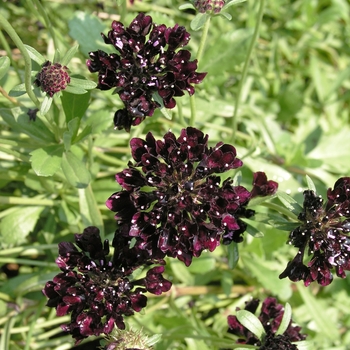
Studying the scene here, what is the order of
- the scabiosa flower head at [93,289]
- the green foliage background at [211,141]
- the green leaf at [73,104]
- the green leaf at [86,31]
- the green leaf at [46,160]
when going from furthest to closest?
the green leaf at [86,31] → the green foliage background at [211,141] → the green leaf at [73,104] → the green leaf at [46,160] → the scabiosa flower head at [93,289]

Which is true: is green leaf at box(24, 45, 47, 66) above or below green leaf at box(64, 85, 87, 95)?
above

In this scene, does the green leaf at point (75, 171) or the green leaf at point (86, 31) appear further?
the green leaf at point (86, 31)

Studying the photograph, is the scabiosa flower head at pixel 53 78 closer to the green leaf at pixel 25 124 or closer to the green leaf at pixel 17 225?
the green leaf at pixel 25 124

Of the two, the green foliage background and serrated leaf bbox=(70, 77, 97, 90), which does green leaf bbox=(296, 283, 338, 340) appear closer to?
the green foliage background

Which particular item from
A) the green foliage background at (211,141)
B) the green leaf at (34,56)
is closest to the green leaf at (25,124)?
the green foliage background at (211,141)

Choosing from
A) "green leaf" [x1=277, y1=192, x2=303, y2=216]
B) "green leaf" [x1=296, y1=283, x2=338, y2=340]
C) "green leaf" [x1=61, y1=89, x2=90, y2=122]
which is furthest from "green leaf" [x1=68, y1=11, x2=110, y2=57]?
"green leaf" [x1=296, y1=283, x2=338, y2=340]

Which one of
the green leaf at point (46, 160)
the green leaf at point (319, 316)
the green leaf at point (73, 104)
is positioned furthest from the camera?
the green leaf at point (319, 316)

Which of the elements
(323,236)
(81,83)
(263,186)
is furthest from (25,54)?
(323,236)
